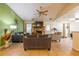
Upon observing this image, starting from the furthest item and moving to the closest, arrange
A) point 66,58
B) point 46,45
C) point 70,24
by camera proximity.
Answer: point 70,24 → point 46,45 → point 66,58

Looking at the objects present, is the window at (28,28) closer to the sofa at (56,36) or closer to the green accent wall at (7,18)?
the green accent wall at (7,18)

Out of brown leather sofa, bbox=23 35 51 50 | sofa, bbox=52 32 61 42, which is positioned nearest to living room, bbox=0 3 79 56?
brown leather sofa, bbox=23 35 51 50

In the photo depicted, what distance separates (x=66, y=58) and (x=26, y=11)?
182 inches

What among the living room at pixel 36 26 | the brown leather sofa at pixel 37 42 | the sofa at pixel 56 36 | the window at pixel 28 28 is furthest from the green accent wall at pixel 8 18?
the sofa at pixel 56 36

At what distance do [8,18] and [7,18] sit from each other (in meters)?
0.13

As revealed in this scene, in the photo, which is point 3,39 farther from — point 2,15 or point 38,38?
point 38,38

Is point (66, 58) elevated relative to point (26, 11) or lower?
lower

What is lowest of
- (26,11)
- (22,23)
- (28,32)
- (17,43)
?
(17,43)

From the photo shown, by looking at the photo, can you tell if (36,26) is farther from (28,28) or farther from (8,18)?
(8,18)

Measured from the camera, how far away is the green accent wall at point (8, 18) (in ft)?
22.2

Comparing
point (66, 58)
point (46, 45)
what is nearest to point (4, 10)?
point (46, 45)

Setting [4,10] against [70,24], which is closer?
[4,10]

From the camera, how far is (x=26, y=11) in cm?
735

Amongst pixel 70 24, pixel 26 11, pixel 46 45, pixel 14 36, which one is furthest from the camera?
pixel 14 36
